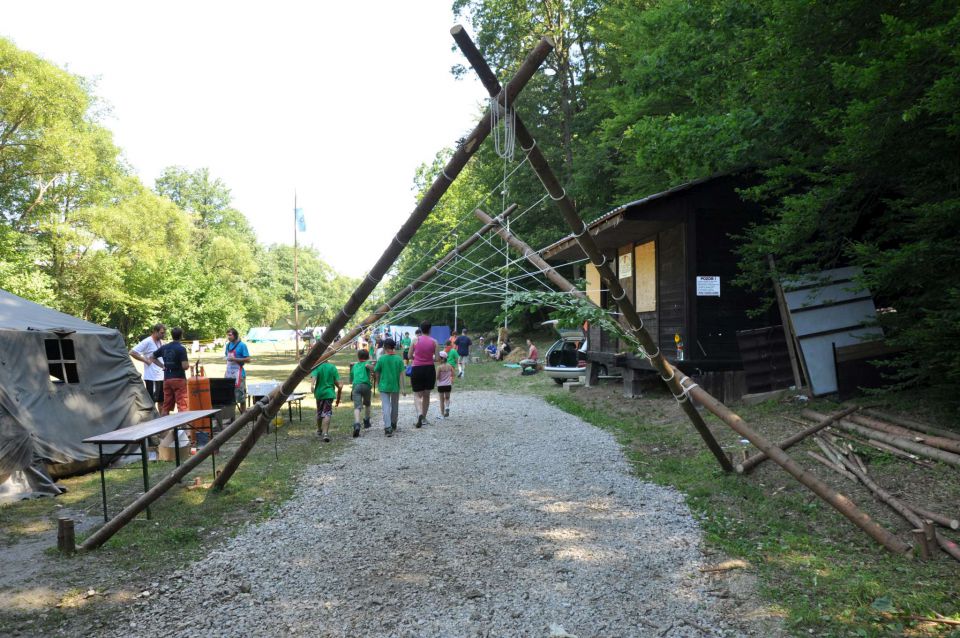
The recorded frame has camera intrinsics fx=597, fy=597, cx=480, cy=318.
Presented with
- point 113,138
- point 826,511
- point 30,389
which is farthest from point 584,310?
point 113,138

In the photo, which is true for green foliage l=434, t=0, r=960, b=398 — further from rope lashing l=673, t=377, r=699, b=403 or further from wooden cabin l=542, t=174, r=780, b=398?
rope lashing l=673, t=377, r=699, b=403

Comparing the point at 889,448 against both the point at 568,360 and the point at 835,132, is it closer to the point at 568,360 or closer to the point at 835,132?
the point at 835,132

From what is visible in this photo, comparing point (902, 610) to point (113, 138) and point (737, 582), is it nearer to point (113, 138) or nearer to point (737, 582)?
point (737, 582)

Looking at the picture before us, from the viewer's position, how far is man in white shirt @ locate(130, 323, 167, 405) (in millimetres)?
10258

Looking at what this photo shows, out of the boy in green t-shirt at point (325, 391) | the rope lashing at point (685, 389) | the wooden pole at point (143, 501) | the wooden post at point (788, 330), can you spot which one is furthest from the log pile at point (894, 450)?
the boy in green t-shirt at point (325, 391)

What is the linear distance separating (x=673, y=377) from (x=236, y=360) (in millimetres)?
8229

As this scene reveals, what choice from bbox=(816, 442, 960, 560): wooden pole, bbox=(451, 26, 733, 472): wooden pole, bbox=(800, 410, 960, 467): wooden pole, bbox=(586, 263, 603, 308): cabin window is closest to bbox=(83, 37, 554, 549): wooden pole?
bbox=(451, 26, 733, 472): wooden pole

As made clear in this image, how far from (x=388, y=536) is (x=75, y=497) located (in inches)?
163

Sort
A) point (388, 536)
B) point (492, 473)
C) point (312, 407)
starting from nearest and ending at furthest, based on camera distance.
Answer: point (388, 536)
point (492, 473)
point (312, 407)

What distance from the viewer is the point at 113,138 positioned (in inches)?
1417

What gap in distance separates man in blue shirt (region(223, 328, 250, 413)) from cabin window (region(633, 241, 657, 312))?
8649mm

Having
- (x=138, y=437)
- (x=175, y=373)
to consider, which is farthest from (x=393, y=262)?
(x=175, y=373)

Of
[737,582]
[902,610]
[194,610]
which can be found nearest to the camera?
[902,610]

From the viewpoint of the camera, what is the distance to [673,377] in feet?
20.6
